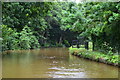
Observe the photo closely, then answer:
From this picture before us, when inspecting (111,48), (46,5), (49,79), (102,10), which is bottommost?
(49,79)

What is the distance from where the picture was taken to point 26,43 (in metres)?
17.8

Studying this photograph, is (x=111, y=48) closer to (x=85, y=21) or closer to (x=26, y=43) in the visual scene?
(x=85, y=21)

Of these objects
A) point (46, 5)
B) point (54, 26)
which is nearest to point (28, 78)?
point (46, 5)

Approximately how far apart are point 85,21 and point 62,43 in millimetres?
20570

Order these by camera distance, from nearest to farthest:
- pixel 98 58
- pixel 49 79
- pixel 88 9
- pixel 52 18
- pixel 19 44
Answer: pixel 49 79 → pixel 98 58 → pixel 88 9 → pixel 19 44 → pixel 52 18

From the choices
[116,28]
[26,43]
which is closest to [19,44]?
[26,43]

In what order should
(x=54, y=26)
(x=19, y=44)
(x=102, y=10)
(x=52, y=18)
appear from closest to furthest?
(x=102, y=10) → (x=19, y=44) → (x=52, y=18) → (x=54, y=26)

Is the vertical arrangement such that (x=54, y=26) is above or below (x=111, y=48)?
above

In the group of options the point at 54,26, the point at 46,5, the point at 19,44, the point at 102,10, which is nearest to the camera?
the point at 102,10

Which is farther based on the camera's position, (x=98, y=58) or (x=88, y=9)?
(x=88, y=9)

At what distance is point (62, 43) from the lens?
1176 inches

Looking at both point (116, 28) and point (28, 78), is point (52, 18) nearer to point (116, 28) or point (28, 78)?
point (116, 28)

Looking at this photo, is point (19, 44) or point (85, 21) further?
point (19, 44)

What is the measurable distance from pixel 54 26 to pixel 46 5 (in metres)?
18.7
